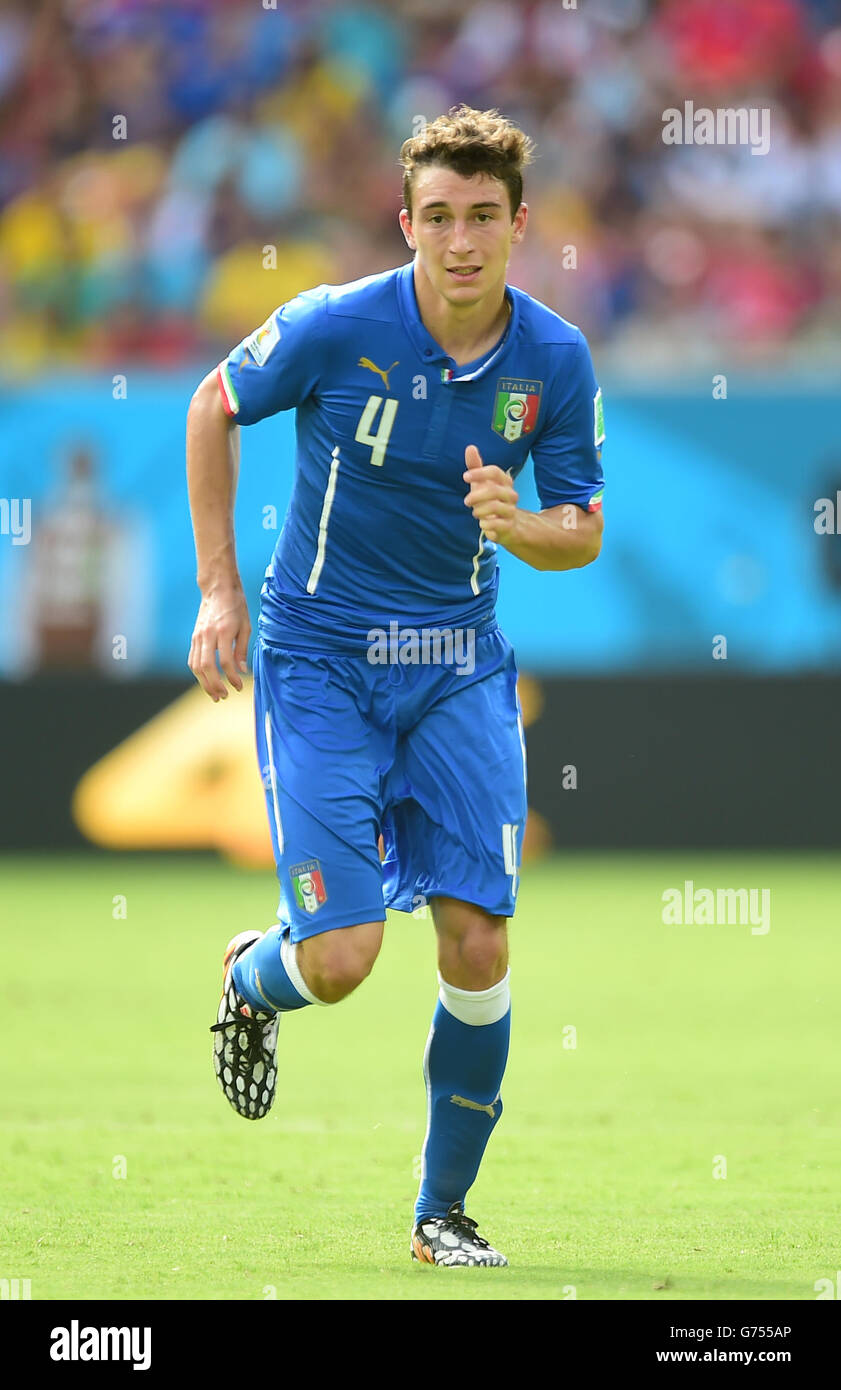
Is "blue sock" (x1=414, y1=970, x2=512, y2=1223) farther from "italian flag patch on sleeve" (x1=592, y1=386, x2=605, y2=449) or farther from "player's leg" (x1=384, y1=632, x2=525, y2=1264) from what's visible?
"italian flag patch on sleeve" (x1=592, y1=386, x2=605, y2=449)

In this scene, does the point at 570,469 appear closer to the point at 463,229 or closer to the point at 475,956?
the point at 463,229

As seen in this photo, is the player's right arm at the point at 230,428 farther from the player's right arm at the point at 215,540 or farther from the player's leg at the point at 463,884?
the player's leg at the point at 463,884

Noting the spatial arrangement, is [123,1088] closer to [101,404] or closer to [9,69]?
[101,404]

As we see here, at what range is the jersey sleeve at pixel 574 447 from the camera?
4891mm

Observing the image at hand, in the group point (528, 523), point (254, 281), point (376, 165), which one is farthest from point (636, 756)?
point (528, 523)

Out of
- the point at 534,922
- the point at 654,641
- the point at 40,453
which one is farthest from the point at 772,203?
the point at 534,922

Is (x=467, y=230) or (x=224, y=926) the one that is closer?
(x=467, y=230)

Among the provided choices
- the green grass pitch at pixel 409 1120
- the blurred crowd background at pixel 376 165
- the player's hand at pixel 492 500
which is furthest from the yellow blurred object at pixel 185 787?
the player's hand at pixel 492 500

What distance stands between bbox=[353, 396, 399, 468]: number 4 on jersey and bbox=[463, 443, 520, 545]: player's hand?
13.7 inches

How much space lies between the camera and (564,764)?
13539 millimetres

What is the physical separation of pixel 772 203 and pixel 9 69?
629 centimetres

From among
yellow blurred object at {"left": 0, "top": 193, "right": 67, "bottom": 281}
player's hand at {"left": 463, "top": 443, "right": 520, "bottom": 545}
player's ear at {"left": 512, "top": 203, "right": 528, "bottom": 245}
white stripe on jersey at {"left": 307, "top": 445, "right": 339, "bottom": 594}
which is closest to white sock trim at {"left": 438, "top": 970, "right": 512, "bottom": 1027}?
white stripe on jersey at {"left": 307, "top": 445, "right": 339, "bottom": 594}

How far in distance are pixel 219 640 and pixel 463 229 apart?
3.63 feet

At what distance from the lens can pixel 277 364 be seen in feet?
15.7
